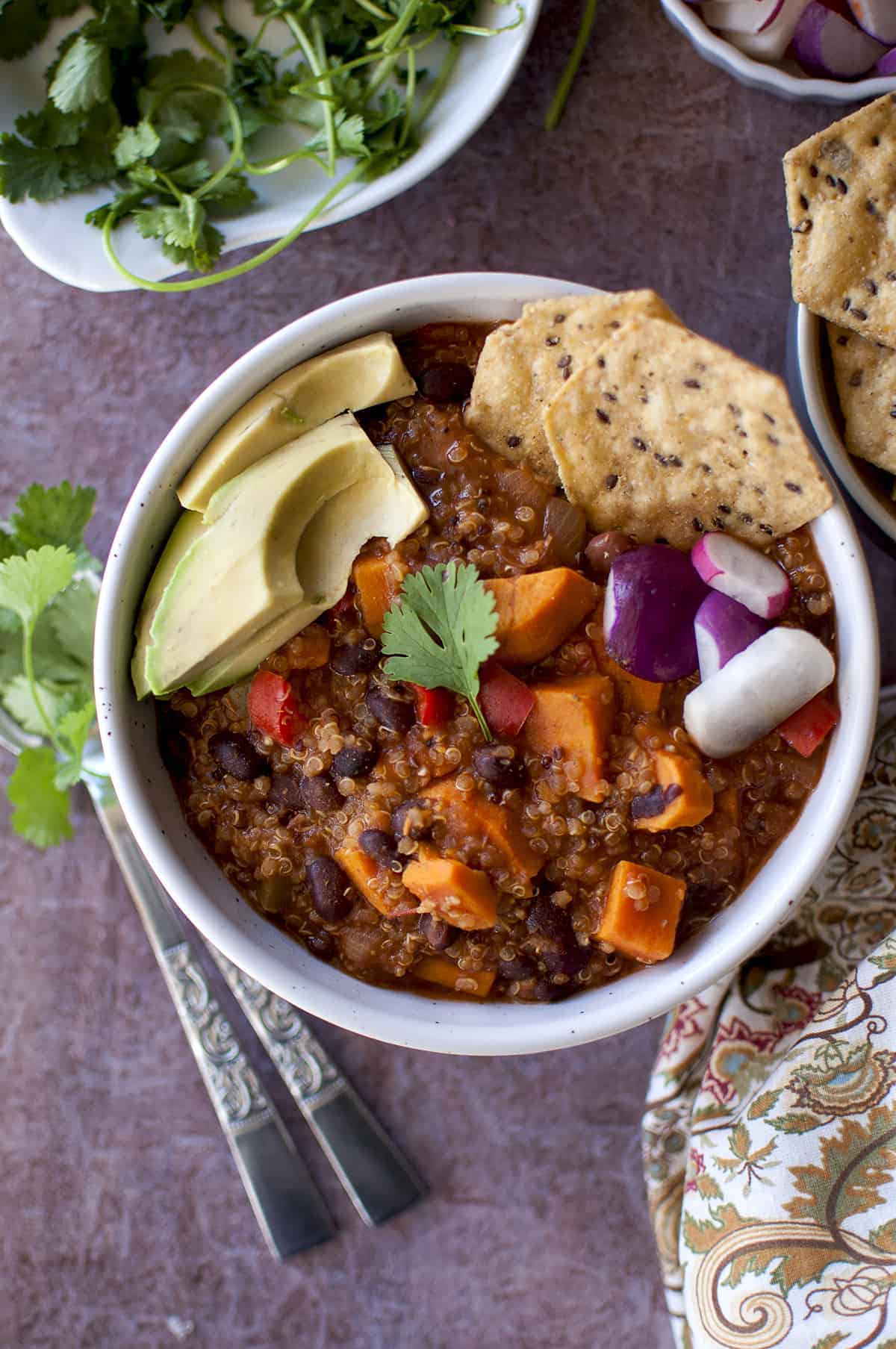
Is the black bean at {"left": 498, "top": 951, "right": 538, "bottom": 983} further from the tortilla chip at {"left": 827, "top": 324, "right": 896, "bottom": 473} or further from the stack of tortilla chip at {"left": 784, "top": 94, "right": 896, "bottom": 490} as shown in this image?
the stack of tortilla chip at {"left": 784, "top": 94, "right": 896, "bottom": 490}

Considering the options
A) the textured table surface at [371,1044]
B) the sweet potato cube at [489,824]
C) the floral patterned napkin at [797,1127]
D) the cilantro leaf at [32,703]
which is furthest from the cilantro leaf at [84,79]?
the floral patterned napkin at [797,1127]

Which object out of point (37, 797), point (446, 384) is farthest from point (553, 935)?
point (37, 797)

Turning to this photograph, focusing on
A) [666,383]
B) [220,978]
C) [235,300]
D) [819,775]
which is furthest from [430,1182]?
[235,300]

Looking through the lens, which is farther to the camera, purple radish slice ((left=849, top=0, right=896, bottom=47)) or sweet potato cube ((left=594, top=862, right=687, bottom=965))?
purple radish slice ((left=849, top=0, right=896, bottom=47))

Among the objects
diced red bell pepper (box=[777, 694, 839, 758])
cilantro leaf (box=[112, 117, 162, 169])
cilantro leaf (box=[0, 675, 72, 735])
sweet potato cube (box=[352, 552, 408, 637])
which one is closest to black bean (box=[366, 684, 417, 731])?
sweet potato cube (box=[352, 552, 408, 637])

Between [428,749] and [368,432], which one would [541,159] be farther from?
[428,749]

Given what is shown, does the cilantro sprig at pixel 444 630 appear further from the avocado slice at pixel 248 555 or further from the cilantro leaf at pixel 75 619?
the cilantro leaf at pixel 75 619

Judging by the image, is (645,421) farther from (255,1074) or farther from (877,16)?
(255,1074)
